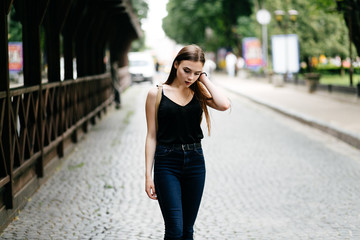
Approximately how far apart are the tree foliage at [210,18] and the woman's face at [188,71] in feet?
154

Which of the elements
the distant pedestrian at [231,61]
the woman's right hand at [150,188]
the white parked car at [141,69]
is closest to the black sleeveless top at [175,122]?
the woman's right hand at [150,188]

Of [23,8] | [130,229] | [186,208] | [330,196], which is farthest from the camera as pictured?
[23,8]

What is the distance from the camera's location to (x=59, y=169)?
9602 millimetres

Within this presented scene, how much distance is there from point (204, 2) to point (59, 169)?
43.2 meters

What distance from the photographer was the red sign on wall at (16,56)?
358 inches

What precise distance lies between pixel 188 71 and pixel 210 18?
5270 cm

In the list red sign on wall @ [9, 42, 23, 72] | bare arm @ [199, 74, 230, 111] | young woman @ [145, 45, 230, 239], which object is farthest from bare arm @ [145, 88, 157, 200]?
red sign on wall @ [9, 42, 23, 72]

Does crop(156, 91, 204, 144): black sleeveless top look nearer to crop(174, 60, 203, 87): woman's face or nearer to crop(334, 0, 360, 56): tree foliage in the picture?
crop(174, 60, 203, 87): woman's face

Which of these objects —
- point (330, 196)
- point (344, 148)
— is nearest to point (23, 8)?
point (330, 196)

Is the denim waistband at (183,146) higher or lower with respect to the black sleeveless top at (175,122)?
lower

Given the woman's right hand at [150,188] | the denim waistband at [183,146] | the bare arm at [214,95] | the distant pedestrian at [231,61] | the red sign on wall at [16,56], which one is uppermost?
the distant pedestrian at [231,61]

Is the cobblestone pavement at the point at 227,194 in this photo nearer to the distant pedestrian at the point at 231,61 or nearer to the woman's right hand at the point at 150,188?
the woman's right hand at the point at 150,188

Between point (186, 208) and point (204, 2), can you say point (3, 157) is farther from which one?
point (204, 2)

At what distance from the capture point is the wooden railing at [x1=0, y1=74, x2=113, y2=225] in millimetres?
6375
